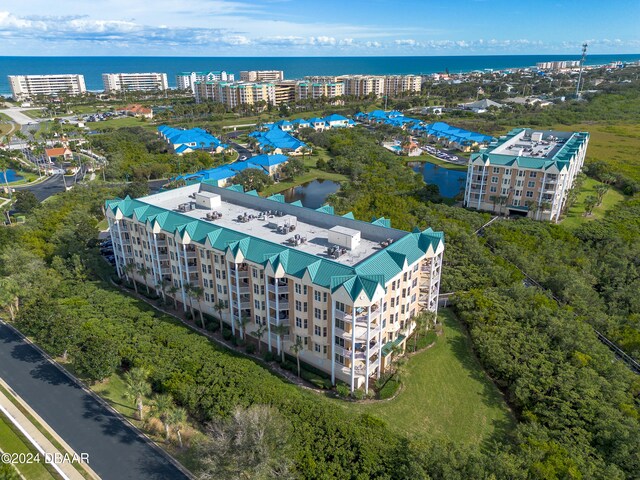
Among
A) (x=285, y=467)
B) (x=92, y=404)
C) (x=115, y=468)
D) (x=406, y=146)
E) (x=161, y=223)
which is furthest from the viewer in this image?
(x=406, y=146)

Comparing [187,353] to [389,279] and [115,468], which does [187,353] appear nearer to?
[115,468]

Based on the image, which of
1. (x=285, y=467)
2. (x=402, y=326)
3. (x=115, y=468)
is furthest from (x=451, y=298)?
(x=115, y=468)

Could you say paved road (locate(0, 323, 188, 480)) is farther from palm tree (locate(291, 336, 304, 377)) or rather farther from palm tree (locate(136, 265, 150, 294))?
palm tree (locate(136, 265, 150, 294))

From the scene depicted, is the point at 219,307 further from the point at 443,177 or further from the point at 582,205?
the point at 443,177

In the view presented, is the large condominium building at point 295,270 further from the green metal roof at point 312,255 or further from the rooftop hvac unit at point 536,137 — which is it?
the rooftop hvac unit at point 536,137

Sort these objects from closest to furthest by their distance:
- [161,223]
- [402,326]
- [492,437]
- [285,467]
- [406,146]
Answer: [285,467] < [492,437] < [402,326] < [161,223] < [406,146]

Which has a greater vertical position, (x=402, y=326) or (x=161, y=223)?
(x=161, y=223)

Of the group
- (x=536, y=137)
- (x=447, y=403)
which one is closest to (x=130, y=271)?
(x=447, y=403)
